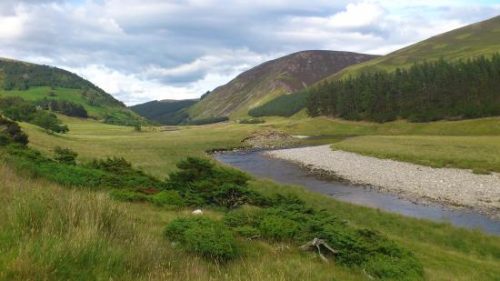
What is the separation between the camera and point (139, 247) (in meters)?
7.75

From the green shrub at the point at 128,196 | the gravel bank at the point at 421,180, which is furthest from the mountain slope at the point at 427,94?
the green shrub at the point at 128,196

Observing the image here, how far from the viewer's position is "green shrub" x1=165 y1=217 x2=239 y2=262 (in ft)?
31.4

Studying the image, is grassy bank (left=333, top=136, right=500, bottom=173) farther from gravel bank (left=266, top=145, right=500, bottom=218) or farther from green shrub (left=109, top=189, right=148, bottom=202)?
green shrub (left=109, top=189, right=148, bottom=202)

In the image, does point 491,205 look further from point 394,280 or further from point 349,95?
point 349,95

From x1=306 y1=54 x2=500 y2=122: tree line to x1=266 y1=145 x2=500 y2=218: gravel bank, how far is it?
62.6 meters

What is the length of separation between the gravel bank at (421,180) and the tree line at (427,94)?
62570 mm

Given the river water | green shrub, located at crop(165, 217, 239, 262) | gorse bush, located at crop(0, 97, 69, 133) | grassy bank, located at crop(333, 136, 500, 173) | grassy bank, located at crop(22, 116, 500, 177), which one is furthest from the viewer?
gorse bush, located at crop(0, 97, 69, 133)

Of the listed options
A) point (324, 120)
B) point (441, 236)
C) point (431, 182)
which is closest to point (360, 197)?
point (431, 182)

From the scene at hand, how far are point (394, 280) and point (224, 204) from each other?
12087 millimetres

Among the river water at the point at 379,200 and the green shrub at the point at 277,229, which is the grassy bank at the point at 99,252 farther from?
the river water at the point at 379,200

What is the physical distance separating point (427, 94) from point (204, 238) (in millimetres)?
132730

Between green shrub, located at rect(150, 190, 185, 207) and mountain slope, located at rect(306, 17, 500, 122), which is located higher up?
mountain slope, located at rect(306, 17, 500, 122)

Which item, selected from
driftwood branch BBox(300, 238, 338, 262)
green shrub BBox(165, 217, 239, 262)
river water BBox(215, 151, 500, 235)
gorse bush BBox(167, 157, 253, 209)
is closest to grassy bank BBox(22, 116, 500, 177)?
river water BBox(215, 151, 500, 235)

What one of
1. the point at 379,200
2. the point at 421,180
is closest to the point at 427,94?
the point at 421,180
